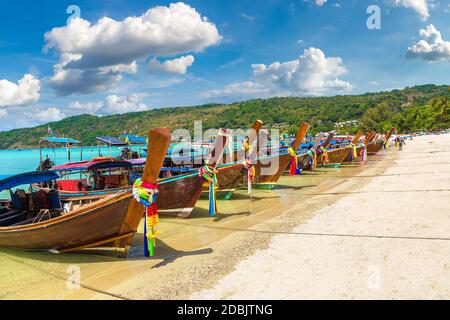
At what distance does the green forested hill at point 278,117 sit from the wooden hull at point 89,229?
91.2 metres

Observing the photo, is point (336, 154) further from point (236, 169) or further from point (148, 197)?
point (148, 197)

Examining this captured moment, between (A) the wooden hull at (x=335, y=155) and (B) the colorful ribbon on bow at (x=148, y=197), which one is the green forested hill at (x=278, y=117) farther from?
(B) the colorful ribbon on bow at (x=148, y=197)

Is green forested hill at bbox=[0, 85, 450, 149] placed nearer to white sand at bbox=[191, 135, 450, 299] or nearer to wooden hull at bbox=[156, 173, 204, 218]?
wooden hull at bbox=[156, 173, 204, 218]

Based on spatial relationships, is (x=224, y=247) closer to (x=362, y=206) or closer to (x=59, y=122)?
(x=362, y=206)

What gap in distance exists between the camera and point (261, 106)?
162000 mm

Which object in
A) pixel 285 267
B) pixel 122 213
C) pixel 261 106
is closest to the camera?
pixel 285 267

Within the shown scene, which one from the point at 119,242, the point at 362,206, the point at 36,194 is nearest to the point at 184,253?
the point at 119,242

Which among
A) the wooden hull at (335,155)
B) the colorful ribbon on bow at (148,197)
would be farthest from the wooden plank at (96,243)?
the wooden hull at (335,155)

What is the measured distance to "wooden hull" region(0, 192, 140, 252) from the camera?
696 cm

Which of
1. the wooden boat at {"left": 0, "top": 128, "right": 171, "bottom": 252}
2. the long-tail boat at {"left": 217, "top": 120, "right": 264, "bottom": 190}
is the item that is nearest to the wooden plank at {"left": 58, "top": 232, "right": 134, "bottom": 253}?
the wooden boat at {"left": 0, "top": 128, "right": 171, "bottom": 252}

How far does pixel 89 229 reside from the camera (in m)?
7.19

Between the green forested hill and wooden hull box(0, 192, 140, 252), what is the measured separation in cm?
9123

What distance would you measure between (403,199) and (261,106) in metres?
154

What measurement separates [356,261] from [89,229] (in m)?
5.64
